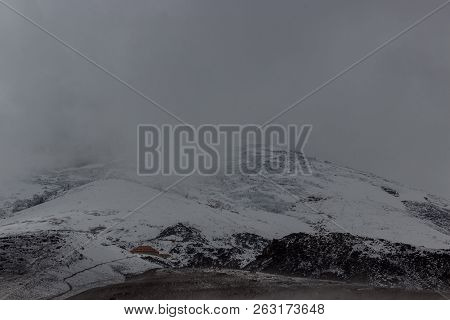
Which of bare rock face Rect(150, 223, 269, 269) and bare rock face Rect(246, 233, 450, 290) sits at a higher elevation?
bare rock face Rect(246, 233, 450, 290)

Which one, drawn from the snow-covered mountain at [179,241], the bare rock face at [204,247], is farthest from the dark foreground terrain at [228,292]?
the bare rock face at [204,247]

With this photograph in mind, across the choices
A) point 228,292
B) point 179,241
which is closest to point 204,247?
point 179,241

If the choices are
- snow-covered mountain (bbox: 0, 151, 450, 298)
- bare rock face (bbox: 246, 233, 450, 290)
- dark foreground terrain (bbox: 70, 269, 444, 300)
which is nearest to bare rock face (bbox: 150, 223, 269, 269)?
snow-covered mountain (bbox: 0, 151, 450, 298)

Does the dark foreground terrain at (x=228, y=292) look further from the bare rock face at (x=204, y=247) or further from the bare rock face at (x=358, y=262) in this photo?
the bare rock face at (x=204, y=247)

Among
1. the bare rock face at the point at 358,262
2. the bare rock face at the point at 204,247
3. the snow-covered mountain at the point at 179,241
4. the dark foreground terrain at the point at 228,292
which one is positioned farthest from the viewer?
the bare rock face at the point at 204,247

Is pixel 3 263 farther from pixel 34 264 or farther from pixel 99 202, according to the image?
pixel 99 202

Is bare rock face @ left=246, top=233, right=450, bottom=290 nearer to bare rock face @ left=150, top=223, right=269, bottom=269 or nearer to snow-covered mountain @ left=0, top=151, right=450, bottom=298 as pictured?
snow-covered mountain @ left=0, top=151, right=450, bottom=298

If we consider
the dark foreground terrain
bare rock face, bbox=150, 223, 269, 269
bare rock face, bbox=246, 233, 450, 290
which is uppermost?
the dark foreground terrain

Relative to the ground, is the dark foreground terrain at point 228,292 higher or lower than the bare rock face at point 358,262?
higher
